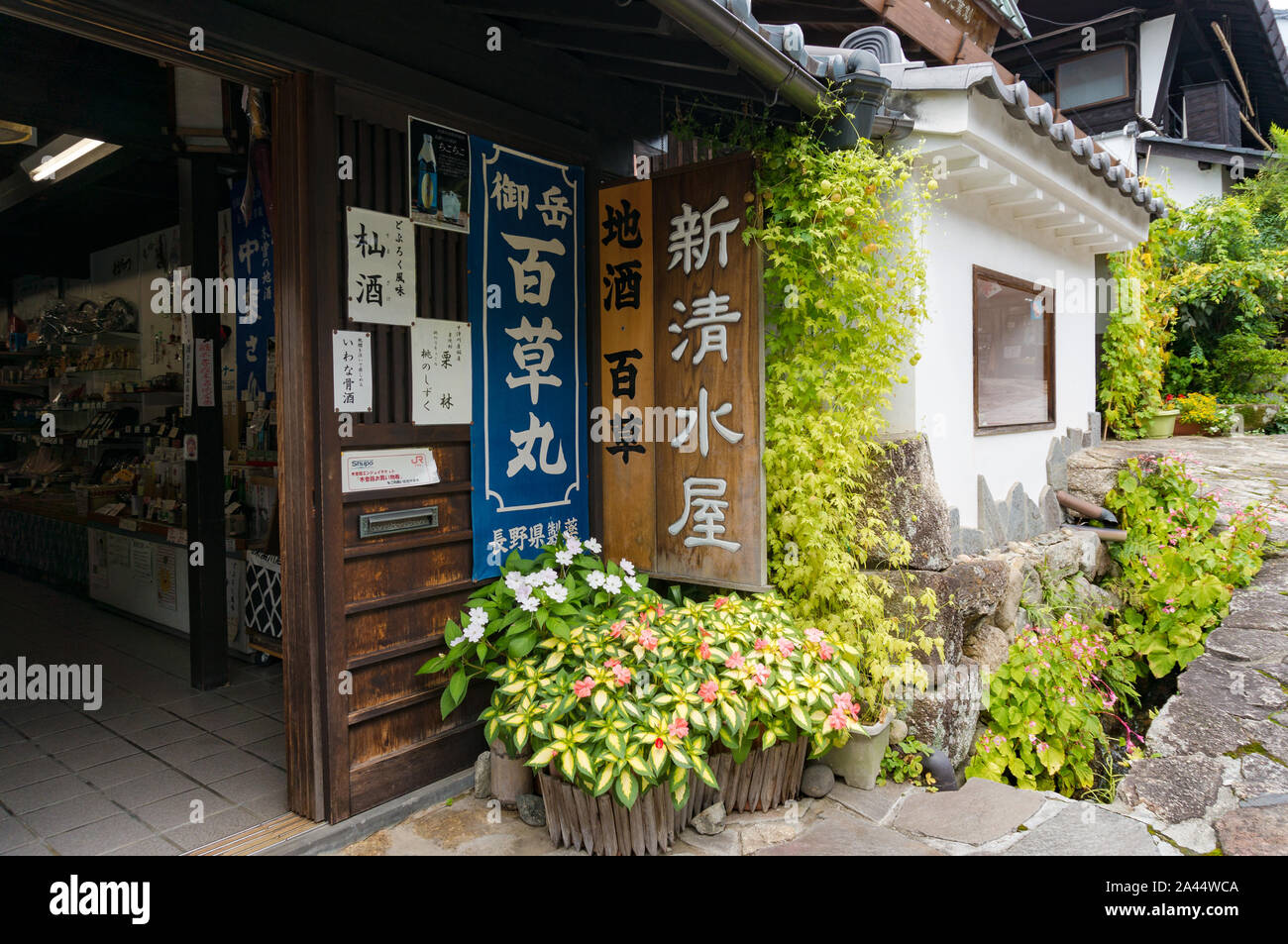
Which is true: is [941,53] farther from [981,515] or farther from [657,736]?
[657,736]

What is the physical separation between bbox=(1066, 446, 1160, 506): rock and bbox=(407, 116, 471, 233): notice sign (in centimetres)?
662

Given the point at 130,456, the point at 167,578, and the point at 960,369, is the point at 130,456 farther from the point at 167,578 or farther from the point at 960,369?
the point at 960,369

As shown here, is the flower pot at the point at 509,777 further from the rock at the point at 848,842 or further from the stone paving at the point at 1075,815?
the rock at the point at 848,842

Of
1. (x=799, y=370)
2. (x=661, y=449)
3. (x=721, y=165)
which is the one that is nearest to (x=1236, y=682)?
(x=799, y=370)

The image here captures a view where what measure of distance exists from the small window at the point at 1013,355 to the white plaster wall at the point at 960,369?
0.38ft

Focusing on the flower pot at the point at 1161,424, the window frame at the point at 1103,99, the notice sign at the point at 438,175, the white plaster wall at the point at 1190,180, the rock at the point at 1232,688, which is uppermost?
the window frame at the point at 1103,99

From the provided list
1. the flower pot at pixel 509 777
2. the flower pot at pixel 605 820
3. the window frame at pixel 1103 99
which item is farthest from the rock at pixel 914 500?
the window frame at pixel 1103 99

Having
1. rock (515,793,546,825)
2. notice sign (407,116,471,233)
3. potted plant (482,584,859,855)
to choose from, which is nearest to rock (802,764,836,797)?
potted plant (482,584,859,855)

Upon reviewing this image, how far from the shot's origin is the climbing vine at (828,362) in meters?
4.36

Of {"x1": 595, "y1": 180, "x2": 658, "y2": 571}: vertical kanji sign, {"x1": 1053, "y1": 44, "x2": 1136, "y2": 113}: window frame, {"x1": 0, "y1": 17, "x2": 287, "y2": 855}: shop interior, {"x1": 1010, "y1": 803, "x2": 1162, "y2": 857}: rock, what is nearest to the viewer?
{"x1": 1010, "y1": 803, "x2": 1162, "y2": 857}: rock

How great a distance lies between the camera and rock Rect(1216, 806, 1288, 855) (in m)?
3.43

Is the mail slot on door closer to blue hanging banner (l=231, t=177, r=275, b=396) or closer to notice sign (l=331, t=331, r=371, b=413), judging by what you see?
notice sign (l=331, t=331, r=371, b=413)

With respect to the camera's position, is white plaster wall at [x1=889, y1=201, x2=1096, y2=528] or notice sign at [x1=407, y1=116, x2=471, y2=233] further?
white plaster wall at [x1=889, y1=201, x2=1096, y2=528]

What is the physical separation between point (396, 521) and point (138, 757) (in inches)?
93.4
